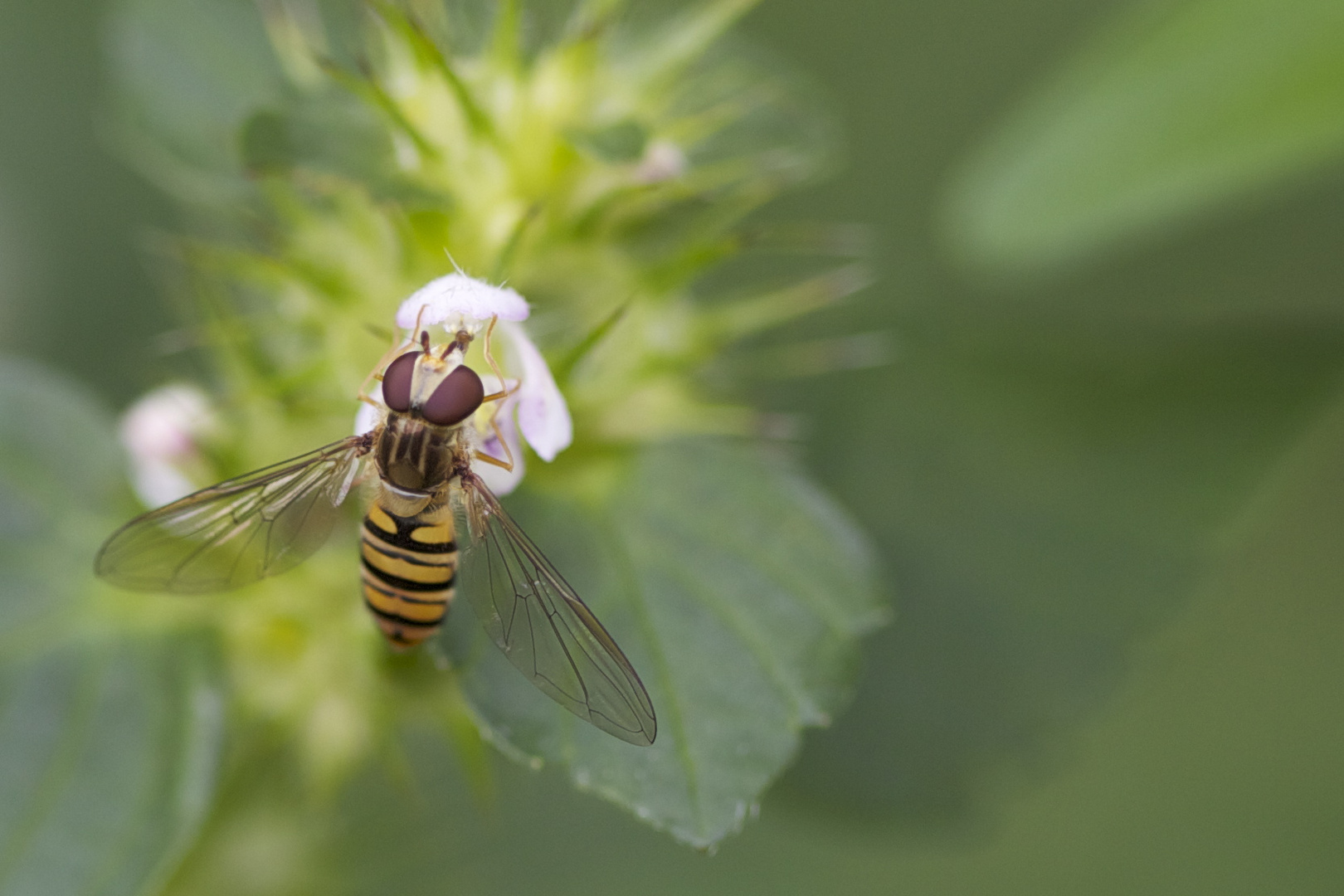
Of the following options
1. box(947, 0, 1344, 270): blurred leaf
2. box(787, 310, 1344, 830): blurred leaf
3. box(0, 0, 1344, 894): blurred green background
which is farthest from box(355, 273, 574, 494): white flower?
box(947, 0, 1344, 270): blurred leaf

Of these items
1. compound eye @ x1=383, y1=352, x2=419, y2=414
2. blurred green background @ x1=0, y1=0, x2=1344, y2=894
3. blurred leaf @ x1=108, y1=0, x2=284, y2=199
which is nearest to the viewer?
compound eye @ x1=383, y1=352, x2=419, y2=414

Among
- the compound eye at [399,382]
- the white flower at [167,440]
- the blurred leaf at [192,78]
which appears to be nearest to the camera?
the compound eye at [399,382]

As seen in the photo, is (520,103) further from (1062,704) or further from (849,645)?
(1062,704)

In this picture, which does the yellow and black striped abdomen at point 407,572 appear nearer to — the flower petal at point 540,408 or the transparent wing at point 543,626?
the transparent wing at point 543,626

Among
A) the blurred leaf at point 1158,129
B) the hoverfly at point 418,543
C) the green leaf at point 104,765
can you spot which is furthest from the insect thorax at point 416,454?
the blurred leaf at point 1158,129

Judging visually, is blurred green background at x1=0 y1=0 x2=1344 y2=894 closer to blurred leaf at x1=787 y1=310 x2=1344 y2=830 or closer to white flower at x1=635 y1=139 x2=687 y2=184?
blurred leaf at x1=787 y1=310 x2=1344 y2=830

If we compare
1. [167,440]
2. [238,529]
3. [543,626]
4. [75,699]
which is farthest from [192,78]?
[543,626]

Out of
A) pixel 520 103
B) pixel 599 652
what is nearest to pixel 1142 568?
pixel 599 652
